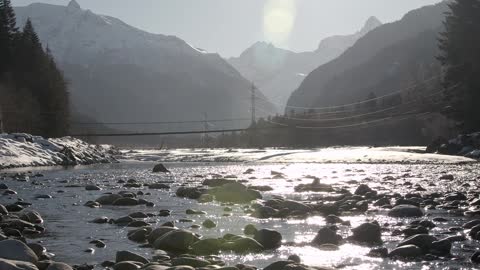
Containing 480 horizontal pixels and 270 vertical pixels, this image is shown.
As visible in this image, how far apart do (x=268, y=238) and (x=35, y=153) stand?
157ft

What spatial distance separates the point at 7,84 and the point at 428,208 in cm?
8208

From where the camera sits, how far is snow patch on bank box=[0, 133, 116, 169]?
1945 inches

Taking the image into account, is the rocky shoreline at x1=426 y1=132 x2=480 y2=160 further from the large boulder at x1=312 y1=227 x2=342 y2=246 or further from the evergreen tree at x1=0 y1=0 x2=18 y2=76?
the evergreen tree at x1=0 y1=0 x2=18 y2=76

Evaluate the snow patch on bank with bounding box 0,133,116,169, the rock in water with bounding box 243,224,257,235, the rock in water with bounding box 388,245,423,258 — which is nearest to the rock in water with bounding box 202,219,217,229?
the rock in water with bounding box 243,224,257,235

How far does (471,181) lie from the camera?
2852 cm

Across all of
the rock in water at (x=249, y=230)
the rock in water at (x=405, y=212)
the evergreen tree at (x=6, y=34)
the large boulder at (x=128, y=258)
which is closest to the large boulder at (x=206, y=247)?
the large boulder at (x=128, y=258)

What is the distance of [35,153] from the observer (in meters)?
54.4

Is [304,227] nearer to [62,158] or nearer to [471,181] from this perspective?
[471,181]

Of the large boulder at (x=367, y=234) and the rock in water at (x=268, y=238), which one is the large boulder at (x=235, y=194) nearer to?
the large boulder at (x=367, y=234)

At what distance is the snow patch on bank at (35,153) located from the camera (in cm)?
4941

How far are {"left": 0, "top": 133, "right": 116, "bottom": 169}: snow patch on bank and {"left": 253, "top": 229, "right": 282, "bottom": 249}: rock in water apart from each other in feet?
130

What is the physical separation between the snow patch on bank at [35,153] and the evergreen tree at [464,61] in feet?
149

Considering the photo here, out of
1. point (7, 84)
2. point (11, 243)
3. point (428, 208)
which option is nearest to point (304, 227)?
point (428, 208)

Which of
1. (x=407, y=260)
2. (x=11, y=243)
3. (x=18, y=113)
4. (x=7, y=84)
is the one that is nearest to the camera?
(x=11, y=243)
